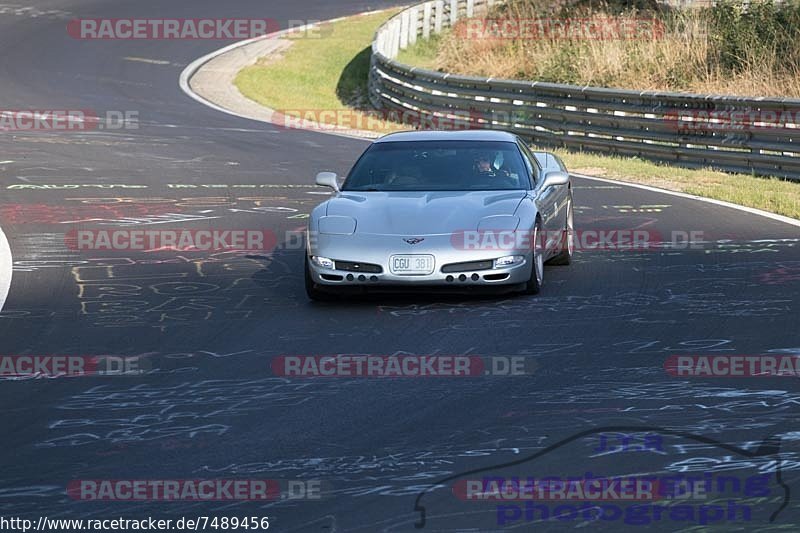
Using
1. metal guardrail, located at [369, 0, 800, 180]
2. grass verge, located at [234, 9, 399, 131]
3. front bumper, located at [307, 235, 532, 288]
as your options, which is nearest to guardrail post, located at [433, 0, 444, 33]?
grass verge, located at [234, 9, 399, 131]

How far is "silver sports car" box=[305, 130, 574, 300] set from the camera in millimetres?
10469

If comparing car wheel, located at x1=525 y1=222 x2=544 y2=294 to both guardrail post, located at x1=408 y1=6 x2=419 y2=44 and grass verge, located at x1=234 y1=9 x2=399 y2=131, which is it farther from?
guardrail post, located at x1=408 y1=6 x2=419 y2=44

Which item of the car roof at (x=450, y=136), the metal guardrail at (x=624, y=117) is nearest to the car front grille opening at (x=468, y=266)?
the car roof at (x=450, y=136)

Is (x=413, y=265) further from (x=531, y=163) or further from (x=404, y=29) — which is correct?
(x=404, y=29)

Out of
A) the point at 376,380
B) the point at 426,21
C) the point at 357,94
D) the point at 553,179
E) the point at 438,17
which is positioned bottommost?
the point at 376,380

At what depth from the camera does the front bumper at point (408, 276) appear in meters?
10.4

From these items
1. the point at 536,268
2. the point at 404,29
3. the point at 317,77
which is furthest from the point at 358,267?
the point at 404,29

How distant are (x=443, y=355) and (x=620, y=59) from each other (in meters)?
20.0

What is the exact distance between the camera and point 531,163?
1238cm

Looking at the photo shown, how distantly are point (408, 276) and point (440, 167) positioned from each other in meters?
1.82

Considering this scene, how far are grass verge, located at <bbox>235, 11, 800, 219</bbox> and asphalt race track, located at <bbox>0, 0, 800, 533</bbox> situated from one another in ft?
3.25

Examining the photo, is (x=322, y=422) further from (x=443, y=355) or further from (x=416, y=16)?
(x=416, y=16)

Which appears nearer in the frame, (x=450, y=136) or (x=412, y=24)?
(x=450, y=136)

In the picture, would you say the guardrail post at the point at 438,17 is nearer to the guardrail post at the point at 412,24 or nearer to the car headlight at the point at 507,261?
the guardrail post at the point at 412,24
